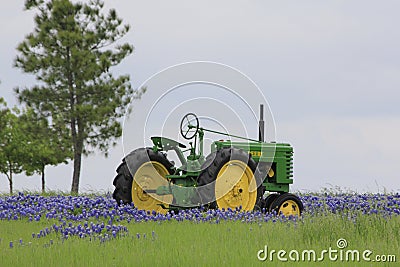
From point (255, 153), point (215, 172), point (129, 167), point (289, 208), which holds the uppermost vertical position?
point (255, 153)

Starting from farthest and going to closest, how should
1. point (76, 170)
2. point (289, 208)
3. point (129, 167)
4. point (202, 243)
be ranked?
1. point (76, 170)
2. point (289, 208)
3. point (129, 167)
4. point (202, 243)

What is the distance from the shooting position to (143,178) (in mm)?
13445

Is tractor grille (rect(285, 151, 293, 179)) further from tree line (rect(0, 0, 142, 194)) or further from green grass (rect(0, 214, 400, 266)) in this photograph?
tree line (rect(0, 0, 142, 194))

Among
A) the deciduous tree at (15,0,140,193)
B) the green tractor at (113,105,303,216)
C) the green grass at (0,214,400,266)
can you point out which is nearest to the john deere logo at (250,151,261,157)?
the green tractor at (113,105,303,216)

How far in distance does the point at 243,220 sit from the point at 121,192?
325 cm

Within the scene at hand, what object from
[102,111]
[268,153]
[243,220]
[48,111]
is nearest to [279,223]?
[243,220]

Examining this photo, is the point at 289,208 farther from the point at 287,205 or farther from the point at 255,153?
the point at 255,153

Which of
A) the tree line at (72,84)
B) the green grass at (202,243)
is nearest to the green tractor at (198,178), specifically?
the green grass at (202,243)

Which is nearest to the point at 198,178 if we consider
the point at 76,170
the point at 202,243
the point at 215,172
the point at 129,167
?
the point at 215,172

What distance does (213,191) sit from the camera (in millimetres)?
12648

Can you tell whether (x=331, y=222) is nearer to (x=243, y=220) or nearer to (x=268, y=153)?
(x=243, y=220)

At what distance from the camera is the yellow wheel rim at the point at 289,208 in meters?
13.7

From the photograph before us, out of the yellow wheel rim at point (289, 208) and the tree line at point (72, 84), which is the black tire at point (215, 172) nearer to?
the yellow wheel rim at point (289, 208)

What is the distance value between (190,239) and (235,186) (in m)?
3.24
